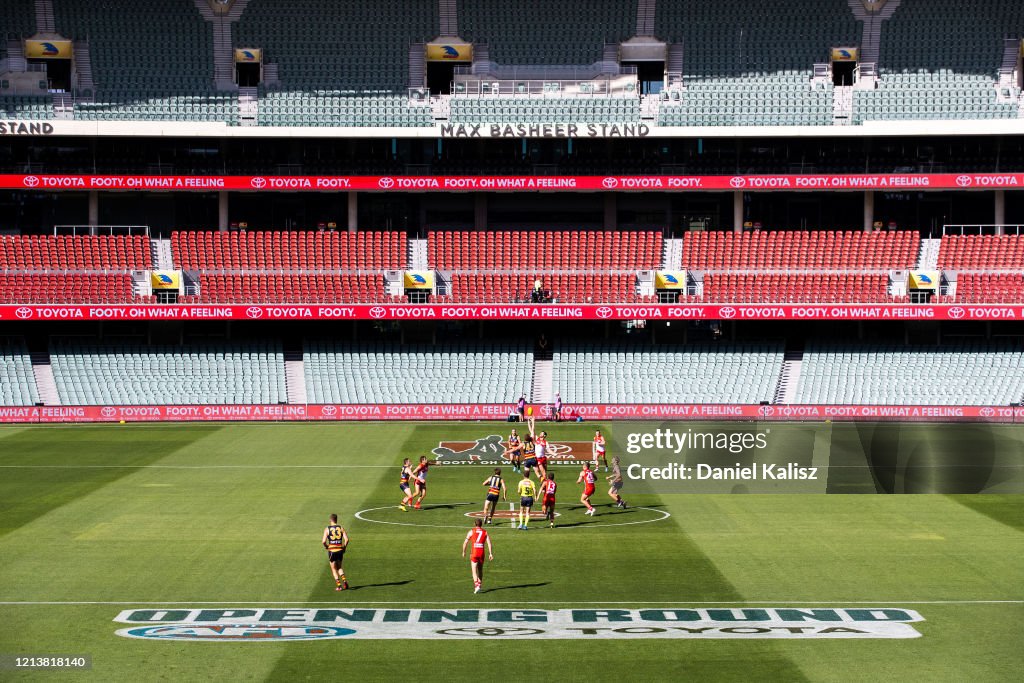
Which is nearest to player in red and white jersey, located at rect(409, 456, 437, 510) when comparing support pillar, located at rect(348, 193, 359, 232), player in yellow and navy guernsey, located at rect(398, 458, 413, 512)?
player in yellow and navy guernsey, located at rect(398, 458, 413, 512)

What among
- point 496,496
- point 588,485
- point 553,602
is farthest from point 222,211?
point 553,602

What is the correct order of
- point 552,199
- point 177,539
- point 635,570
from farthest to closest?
point 552,199 → point 177,539 → point 635,570

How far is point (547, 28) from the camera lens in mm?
64000

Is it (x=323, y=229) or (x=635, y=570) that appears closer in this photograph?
(x=635, y=570)

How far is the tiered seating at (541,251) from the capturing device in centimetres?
5997

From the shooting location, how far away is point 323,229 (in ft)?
207

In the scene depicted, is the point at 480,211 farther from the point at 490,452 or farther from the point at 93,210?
the point at 490,452

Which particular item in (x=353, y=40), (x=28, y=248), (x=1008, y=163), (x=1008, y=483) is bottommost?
(x=1008, y=483)

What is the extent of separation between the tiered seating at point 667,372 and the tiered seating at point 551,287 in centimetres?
239

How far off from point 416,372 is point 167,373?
435 inches

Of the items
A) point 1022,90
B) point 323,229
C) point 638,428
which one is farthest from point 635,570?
point 1022,90

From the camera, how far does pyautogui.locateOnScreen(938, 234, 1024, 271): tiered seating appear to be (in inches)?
2315

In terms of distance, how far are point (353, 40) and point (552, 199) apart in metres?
12.8

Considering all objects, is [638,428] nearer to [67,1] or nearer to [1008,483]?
[1008,483]
